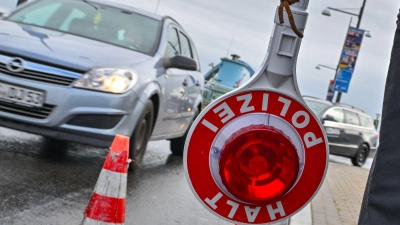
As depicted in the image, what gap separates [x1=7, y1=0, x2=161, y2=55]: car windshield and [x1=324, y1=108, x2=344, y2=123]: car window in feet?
42.6

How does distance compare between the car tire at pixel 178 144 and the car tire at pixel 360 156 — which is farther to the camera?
the car tire at pixel 360 156

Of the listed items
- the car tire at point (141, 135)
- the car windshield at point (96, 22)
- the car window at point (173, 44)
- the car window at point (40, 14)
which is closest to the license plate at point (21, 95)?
the car tire at point (141, 135)

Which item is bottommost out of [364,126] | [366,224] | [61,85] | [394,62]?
[364,126]

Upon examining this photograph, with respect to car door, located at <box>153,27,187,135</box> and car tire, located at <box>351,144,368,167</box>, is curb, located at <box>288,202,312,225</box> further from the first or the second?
car tire, located at <box>351,144,368,167</box>

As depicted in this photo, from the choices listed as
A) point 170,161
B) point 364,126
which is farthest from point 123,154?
point 364,126

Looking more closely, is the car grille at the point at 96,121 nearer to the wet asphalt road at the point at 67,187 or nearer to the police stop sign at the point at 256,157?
the wet asphalt road at the point at 67,187

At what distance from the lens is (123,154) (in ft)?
14.2

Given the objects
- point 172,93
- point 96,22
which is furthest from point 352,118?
point 96,22

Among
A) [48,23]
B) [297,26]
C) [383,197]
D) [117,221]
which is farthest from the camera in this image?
[48,23]

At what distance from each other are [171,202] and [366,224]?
4.97 m

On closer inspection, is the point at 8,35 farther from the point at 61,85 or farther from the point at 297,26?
the point at 297,26

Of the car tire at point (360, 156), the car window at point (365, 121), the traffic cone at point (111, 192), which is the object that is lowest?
the car tire at point (360, 156)

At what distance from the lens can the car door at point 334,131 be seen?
2083cm

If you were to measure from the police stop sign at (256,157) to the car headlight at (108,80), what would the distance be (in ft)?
16.0
